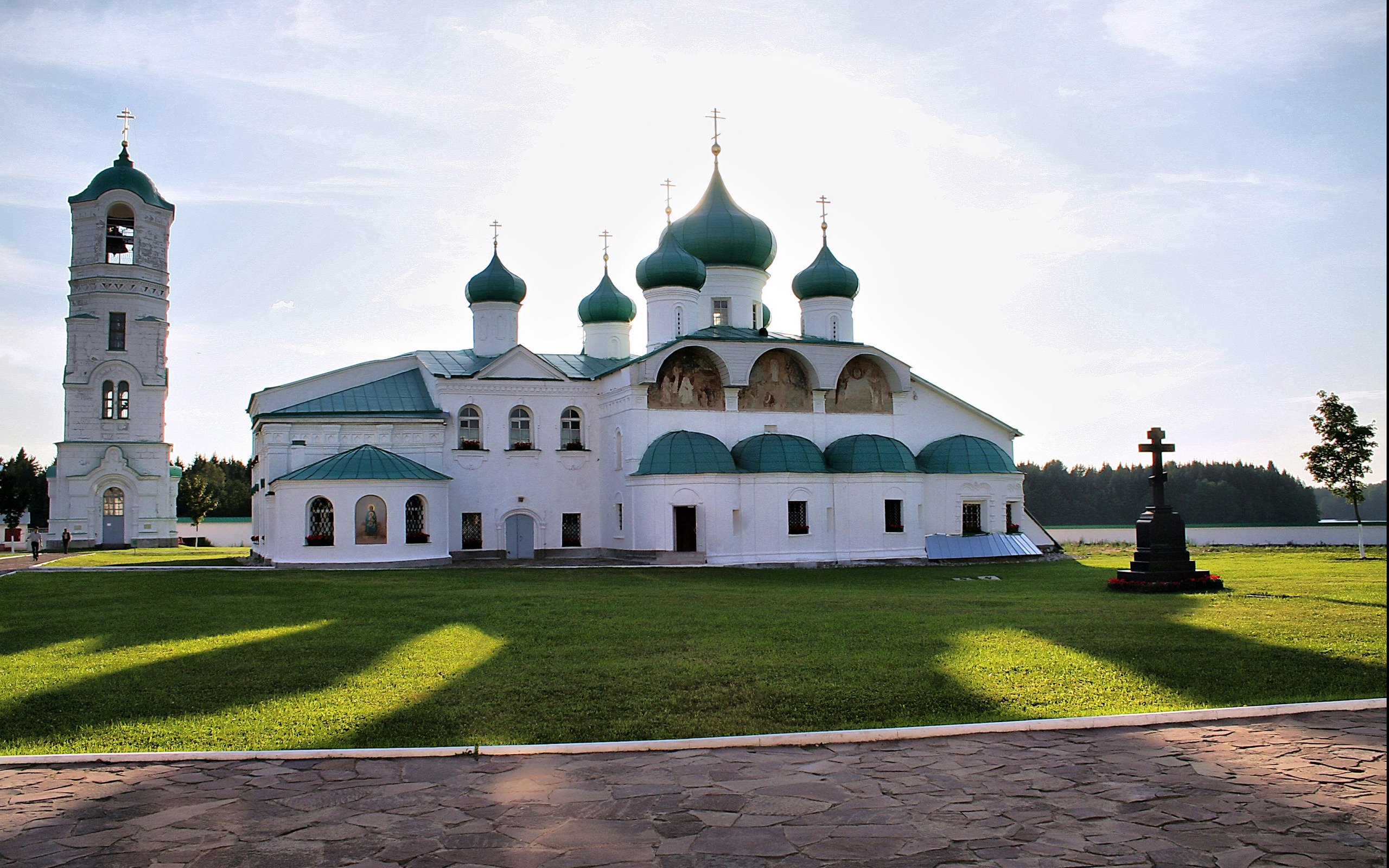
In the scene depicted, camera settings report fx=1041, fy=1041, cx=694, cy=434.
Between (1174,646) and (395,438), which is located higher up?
(395,438)

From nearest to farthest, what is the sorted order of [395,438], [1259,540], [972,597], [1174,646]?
[1174,646], [972,597], [395,438], [1259,540]

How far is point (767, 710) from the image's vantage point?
7.77m

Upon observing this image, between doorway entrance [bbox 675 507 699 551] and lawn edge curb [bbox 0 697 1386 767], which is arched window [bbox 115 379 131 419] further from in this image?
lawn edge curb [bbox 0 697 1386 767]

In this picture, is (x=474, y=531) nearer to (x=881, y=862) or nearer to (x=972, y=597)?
(x=972, y=597)

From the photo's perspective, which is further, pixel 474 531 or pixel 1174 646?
pixel 474 531

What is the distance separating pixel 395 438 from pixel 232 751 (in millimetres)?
22837

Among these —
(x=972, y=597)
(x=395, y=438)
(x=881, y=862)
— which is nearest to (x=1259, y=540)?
(x=972, y=597)

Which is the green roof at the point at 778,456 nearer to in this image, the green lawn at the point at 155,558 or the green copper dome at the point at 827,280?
the green copper dome at the point at 827,280

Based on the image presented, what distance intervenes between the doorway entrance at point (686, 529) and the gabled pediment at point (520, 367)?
570 centimetres

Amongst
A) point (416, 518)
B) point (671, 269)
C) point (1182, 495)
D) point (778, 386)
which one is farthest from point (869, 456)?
point (1182, 495)

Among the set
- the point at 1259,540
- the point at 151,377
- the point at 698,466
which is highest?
the point at 151,377

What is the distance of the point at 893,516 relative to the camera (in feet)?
93.9

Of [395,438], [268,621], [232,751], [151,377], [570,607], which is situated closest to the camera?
[232,751]

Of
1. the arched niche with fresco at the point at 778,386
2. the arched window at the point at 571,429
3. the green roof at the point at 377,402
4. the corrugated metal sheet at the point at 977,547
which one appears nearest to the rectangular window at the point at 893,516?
the corrugated metal sheet at the point at 977,547
